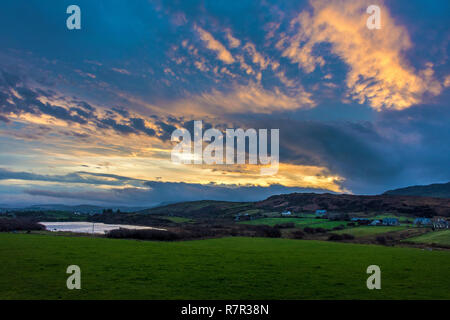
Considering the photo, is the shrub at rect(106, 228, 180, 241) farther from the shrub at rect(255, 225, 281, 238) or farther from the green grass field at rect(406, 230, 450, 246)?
the green grass field at rect(406, 230, 450, 246)

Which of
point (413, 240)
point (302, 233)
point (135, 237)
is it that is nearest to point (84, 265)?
point (135, 237)

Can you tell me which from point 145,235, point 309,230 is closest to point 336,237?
point 309,230

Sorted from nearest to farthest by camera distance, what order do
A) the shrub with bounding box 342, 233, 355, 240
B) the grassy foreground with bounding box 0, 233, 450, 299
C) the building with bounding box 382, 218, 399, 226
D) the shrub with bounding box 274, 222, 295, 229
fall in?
the grassy foreground with bounding box 0, 233, 450, 299 < the shrub with bounding box 342, 233, 355, 240 < the building with bounding box 382, 218, 399, 226 < the shrub with bounding box 274, 222, 295, 229

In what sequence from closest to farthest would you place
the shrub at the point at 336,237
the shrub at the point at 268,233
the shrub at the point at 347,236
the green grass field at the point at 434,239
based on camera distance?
the green grass field at the point at 434,239, the shrub at the point at 336,237, the shrub at the point at 347,236, the shrub at the point at 268,233

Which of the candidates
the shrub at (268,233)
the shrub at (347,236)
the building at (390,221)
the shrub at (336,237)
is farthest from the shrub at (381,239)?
the building at (390,221)

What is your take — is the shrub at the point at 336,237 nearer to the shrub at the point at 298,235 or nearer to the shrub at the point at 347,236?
the shrub at the point at 347,236

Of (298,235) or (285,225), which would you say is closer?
(298,235)

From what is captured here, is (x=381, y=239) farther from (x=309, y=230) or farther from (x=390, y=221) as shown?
(x=390, y=221)

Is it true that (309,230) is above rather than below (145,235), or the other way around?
below

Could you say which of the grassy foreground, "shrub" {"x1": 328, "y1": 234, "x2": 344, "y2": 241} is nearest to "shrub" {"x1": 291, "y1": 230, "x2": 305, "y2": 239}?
"shrub" {"x1": 328, "y1": 234, "x2": 344, "y2": 241}

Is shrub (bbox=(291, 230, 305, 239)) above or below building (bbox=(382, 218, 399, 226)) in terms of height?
below
